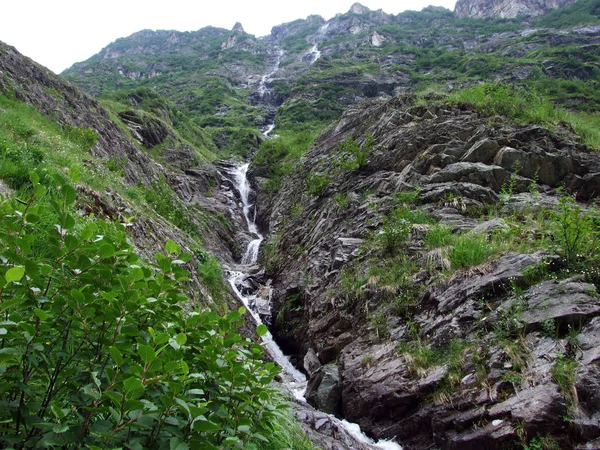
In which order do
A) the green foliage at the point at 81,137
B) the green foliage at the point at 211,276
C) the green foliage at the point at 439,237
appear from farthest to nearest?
1. the green foliage at the point at 81,137
2. the green foliage at the point at 211,276
3. the green foliage at the point at 439,237

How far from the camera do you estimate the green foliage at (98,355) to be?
1.39 meters

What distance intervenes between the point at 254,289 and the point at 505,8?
89476 mm

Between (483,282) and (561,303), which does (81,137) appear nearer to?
(483,282)

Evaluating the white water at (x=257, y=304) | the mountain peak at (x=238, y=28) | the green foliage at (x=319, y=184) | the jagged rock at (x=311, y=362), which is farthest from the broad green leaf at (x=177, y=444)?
the mountain peak at (x=238, y=28)

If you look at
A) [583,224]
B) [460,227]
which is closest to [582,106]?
[460,227]

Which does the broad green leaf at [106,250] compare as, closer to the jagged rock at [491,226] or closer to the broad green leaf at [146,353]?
the broad green leaf at [146,353]

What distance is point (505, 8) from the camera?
76562 millimetres

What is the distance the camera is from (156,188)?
1770 centimetres

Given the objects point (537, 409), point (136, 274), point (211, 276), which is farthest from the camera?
point (211, 276)

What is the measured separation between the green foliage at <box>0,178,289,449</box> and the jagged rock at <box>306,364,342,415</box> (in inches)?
229

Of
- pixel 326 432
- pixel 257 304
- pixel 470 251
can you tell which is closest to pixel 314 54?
pixel 257 304

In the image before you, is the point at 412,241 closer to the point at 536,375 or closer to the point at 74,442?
the point at 536,375

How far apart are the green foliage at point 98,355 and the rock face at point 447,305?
424 cm

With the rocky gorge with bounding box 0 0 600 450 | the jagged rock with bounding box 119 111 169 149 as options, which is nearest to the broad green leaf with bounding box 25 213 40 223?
the rocky gorge with bounding box 0 0 600 450
